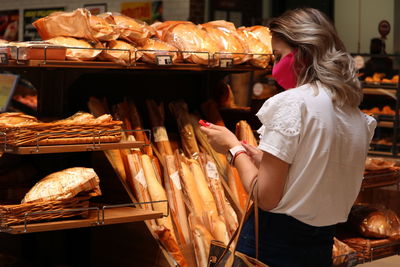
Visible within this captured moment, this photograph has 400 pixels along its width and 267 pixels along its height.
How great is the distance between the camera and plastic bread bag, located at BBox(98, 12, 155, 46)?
321 centimetres

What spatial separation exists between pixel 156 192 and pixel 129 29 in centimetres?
77

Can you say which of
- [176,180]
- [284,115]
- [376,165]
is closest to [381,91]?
[376,165]

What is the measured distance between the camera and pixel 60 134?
8.82 ft

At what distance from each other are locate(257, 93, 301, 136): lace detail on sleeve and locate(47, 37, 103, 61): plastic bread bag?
1170 mm

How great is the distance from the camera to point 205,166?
3.50 meters

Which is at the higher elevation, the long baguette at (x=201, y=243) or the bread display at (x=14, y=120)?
the bread display at (x=14, y=120)

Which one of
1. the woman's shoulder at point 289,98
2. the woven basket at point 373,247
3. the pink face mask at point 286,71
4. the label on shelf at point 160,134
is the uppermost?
the pink face mask at point 286,71

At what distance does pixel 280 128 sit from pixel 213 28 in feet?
6.06

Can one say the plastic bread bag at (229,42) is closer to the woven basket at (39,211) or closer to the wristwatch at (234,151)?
the woven basket at (39,211)

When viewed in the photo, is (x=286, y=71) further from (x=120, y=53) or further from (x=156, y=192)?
(x=156, y=192)

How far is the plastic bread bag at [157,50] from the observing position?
3.13m

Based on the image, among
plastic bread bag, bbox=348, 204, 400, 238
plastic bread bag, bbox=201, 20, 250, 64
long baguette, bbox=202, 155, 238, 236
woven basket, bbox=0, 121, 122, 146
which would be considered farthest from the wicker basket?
woven basket, bbox=0, 121, 122, 146

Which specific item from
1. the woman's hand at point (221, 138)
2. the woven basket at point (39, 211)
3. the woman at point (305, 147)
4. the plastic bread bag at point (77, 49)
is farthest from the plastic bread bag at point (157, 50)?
the woman at point (305, 147)

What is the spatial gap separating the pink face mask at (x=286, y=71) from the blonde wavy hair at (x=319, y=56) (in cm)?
2
